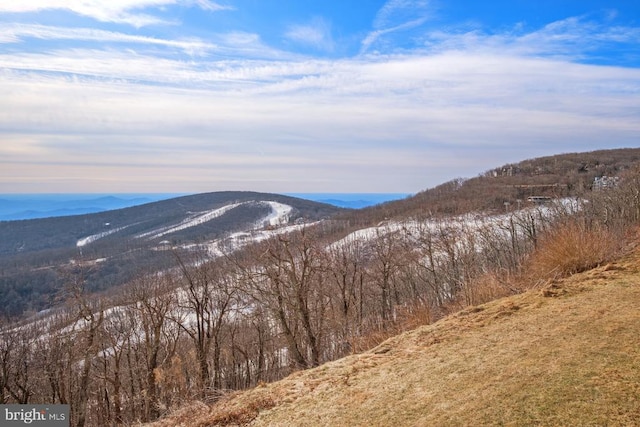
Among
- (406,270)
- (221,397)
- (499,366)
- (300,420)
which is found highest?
(499,366)

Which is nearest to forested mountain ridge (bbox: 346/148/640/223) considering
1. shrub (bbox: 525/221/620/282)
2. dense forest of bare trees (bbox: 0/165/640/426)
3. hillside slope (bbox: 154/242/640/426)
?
dense forest of bare trees (bbox: 0/165/640/426)

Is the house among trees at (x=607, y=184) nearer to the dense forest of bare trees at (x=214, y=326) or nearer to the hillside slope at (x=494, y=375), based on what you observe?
the dense forest of bare trees at (x=214, y=326)

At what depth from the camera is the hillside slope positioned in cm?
434

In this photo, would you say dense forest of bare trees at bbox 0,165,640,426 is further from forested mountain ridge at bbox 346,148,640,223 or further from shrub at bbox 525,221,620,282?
forested mountain ridge at bbox 346,148,640,223

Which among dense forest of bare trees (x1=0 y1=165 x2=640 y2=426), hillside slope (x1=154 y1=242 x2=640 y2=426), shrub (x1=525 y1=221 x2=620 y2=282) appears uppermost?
shrub (x1=525 y1=221 x2=620 y2=282)

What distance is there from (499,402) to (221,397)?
5.19 m

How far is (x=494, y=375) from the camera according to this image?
5246 mm

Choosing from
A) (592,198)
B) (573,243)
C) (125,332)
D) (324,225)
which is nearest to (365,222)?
(324,225)

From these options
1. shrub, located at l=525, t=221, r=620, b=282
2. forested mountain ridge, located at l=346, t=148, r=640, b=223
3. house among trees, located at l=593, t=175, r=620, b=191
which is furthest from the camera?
forested mountain ridge, located at l=346, t=148, r=640, b=223

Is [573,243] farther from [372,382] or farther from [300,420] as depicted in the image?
[300,420]

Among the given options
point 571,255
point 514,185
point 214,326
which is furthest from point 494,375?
point 514,185

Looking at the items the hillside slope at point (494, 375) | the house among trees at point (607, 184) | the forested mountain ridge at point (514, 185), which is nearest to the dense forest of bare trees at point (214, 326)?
the hillside slope at point (494, 375)

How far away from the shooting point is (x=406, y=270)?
5288 centimetres

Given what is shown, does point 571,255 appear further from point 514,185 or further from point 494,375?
point 514,185
